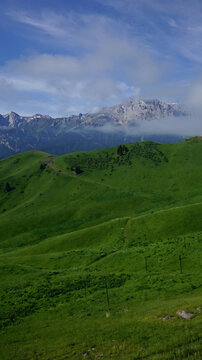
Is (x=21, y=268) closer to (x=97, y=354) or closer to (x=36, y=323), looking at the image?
(x=36, y=323)

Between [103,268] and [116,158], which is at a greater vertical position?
[116,158]

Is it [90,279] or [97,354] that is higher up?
[97,354]

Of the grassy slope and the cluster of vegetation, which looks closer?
the grassy slope

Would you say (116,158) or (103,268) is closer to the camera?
(103,268)

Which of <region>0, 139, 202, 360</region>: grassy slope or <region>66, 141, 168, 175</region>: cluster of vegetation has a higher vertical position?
<region>66, 141, 168, 175</region>: cluster of vegetation

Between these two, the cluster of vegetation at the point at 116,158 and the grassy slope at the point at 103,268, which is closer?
the grassy slope at the point at 103,268

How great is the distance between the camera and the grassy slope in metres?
17.9

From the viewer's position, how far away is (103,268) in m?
51.0

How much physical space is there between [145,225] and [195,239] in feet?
84.4

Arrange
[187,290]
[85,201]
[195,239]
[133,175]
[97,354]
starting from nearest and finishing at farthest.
Answer: [97,354] → [187,290] → [195,239] → [85,201] → [133,175]

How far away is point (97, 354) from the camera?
15.3 meters

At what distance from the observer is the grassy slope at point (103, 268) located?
58.7 ft

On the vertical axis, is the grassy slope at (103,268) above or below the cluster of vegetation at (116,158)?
below

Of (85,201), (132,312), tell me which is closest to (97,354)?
(132,312)
